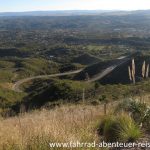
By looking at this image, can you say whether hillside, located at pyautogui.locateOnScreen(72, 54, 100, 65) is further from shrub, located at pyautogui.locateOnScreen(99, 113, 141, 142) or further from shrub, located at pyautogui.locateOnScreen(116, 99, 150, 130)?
shrub, located at pyautogui.locateOnScreen(99, 113, 141, 142)

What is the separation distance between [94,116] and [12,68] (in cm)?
9849

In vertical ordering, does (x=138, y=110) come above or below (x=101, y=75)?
above

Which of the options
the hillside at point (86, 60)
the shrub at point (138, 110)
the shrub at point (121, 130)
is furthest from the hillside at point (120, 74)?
the shrub at point (121, 130)

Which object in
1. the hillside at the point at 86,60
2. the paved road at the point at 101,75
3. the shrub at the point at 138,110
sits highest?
the shrub at the point at 138,110

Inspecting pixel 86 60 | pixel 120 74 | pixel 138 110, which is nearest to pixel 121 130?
pixel 138 110

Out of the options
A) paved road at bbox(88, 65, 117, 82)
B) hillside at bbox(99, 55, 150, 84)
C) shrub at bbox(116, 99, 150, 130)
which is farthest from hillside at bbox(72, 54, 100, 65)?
shrub at bbox(116, 99, 150, 130)

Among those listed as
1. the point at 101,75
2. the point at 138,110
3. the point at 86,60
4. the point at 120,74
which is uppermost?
the point at 138,110

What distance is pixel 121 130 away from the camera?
608 cm

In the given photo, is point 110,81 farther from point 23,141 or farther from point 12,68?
point 23,141

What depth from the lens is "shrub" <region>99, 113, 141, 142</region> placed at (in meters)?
5.98

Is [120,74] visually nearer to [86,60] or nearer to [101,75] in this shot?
[101,75]

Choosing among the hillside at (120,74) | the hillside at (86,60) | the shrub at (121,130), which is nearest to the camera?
the shrub at (121,130)

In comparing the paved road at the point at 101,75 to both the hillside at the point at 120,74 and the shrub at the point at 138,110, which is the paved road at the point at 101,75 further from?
the shrub at the point at 138,110

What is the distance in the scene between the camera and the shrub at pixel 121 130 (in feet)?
19.6
